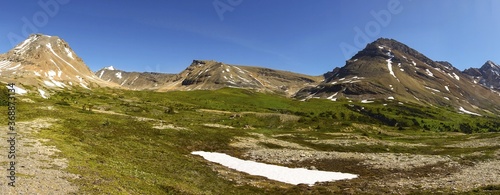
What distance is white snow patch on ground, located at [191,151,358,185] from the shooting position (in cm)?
4603

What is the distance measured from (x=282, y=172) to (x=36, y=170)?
32720 millimetres

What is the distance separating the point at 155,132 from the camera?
73500 mm

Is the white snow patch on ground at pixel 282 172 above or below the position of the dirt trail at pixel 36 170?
below

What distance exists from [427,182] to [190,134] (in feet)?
167

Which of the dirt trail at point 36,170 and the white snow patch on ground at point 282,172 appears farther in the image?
the white snow patch on ground at point 282,172

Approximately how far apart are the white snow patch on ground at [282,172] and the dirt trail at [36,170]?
26.1 m

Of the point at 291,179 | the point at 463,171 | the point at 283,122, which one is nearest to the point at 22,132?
the point at 291,179

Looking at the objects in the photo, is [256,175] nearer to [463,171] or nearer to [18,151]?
[18,151]

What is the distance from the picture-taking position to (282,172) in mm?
49844

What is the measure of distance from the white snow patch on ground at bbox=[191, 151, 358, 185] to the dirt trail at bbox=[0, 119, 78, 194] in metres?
26.1

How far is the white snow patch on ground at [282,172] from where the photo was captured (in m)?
46.0

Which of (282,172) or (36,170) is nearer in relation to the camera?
(36,170)

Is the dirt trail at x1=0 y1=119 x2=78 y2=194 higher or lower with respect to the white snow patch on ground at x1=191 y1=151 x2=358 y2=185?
higher

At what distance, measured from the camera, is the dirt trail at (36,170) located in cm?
2320
